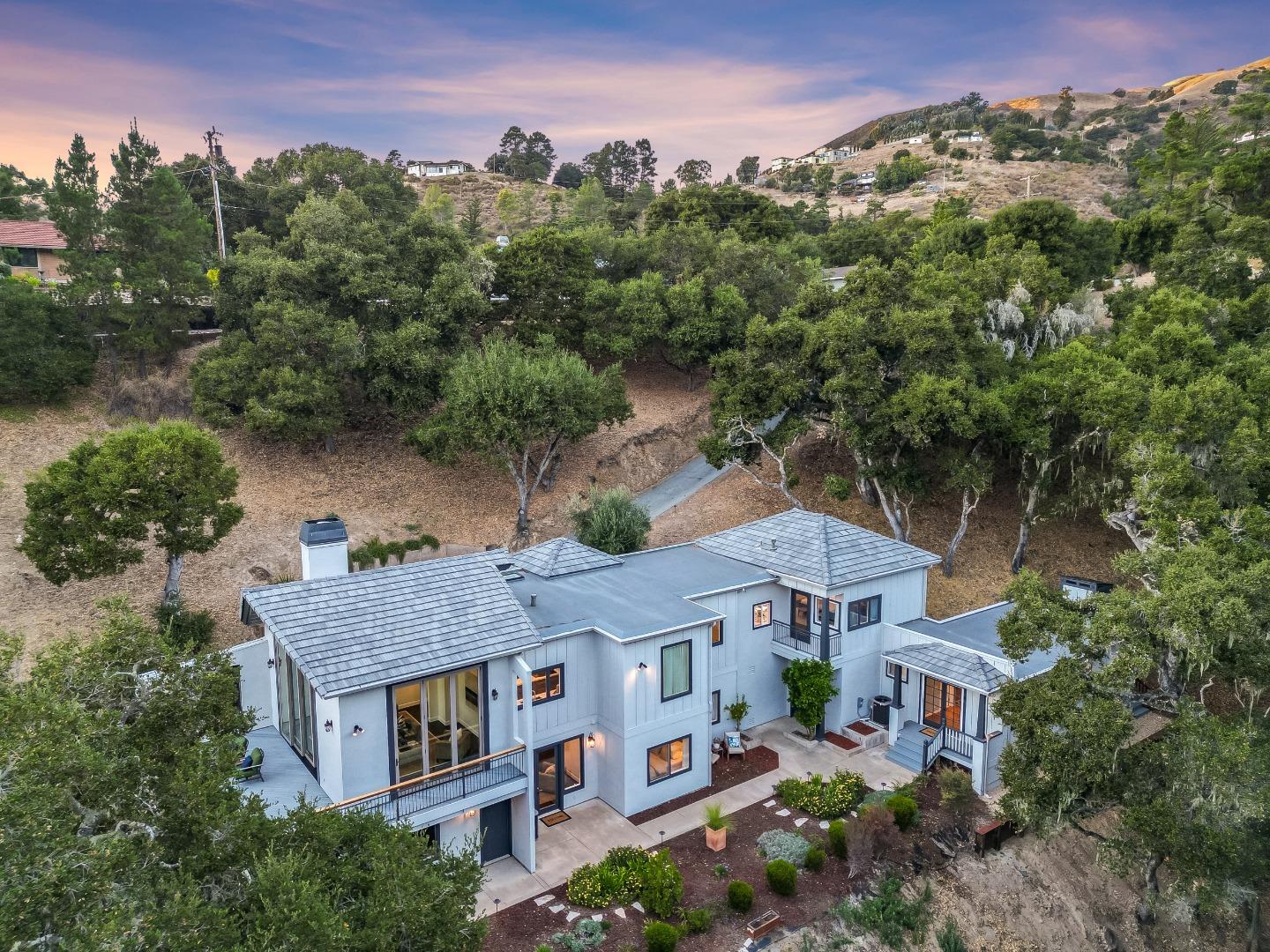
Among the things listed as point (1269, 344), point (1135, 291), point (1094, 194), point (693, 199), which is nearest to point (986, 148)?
point (1094, 194)

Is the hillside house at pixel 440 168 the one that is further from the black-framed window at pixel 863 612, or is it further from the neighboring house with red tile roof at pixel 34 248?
the black-framed window at pixel 863 612

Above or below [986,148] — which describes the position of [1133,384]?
below

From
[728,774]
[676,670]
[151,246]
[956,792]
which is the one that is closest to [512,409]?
[676,670]

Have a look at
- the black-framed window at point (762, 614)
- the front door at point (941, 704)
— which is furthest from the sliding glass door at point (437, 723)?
the front door at point (941, 704)

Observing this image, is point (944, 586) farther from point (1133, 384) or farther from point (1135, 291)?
point (1135, 291)

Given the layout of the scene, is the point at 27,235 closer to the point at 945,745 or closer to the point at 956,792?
the point at 945,745

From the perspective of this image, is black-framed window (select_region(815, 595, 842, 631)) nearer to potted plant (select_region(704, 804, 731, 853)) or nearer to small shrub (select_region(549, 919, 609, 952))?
potted plant (select_region(704, 804, 731, 853))

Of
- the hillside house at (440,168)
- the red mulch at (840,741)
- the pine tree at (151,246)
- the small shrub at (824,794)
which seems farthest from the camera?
the hillside house at (440,168)
